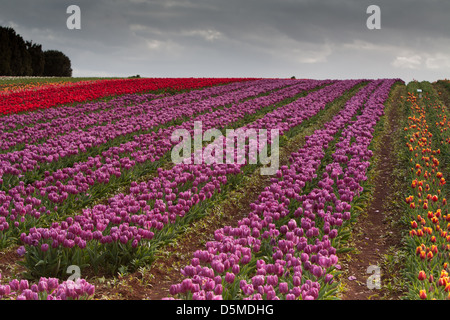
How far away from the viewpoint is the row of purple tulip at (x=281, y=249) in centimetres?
511

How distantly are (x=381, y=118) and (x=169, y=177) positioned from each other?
45.2 ft

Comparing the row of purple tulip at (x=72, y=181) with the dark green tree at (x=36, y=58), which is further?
the dark green tree at (x=36, y=58)

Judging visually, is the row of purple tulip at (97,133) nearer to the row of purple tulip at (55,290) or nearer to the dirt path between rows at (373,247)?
the row of purple tulip at (55,290)

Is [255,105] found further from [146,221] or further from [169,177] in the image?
[146,221]

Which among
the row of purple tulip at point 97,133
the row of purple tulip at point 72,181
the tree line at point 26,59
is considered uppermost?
the tree line at point 26,59

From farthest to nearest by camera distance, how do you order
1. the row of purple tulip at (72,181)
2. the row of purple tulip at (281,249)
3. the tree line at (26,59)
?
the tree line at (26,59), the row of purple tulip at (72,181), the row of purple tulip at (281,249)

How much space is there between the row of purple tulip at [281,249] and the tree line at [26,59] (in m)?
58.8

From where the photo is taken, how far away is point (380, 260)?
7367mm

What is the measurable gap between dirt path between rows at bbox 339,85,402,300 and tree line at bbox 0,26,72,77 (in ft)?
194

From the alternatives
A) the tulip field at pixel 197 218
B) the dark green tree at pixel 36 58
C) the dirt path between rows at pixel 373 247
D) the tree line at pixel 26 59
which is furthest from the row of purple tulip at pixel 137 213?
the dark green tree at pixel 36 58

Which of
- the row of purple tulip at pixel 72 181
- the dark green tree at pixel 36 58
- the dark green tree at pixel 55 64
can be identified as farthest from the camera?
the dark green tree at pixel 55 64

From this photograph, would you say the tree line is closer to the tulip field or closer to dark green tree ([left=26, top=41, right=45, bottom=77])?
dark green tree ([left=26, top=41, right=45, bottom=77])

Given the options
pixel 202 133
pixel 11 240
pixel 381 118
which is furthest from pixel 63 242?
pixel 381 118

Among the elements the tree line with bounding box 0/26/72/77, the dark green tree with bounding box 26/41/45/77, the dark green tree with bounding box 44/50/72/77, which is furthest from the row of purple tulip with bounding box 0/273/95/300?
the dark green tree with bounding box 44/50/72/77
